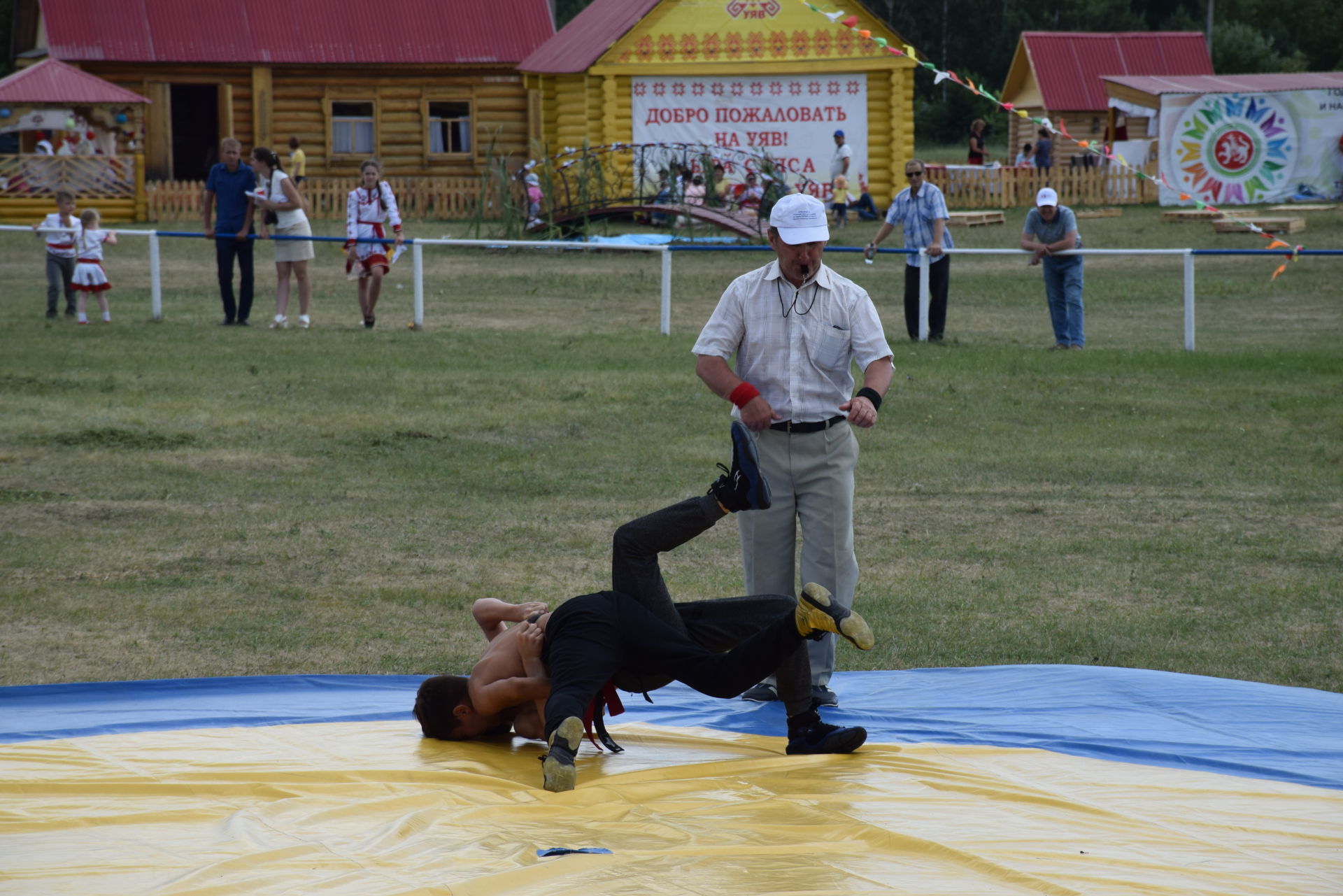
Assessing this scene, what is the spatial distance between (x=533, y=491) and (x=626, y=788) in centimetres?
532

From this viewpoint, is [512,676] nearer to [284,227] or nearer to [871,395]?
[871,395]

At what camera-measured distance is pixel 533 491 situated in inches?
387

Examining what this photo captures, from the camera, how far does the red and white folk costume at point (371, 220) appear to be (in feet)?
54.7

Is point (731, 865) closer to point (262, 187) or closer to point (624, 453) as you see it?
point (624, 453)

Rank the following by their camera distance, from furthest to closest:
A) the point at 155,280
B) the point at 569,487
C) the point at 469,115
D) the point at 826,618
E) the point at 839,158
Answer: the point at 469,115 < the point at 839,158 < the point at 155,280 < the point at 569,487 < the point at 826,618

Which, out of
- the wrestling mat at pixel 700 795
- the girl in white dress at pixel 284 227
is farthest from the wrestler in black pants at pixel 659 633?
the girl in white dress at pixel 284 227

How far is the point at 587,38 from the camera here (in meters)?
32.8

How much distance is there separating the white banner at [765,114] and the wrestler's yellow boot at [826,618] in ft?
87.5

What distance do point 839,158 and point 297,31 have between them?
42.4ft

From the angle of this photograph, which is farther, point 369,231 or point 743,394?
point 369,231

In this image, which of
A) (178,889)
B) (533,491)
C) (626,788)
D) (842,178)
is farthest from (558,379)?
(842,178)

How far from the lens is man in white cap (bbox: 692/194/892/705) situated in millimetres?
5590

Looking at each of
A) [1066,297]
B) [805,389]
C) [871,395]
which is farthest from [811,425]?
[1066,297]

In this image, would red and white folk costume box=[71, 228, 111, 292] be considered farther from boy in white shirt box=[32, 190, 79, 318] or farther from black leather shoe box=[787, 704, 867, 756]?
black leather shoe box=[787, 704, 867, 756]
